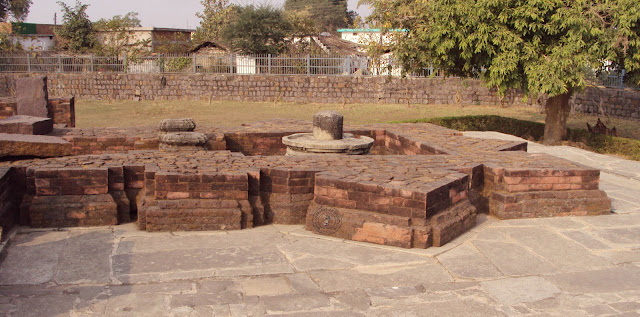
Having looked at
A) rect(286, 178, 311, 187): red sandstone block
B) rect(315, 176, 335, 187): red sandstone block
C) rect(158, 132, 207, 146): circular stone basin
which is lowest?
rect(286, 178, 311, 187): red sandstone block

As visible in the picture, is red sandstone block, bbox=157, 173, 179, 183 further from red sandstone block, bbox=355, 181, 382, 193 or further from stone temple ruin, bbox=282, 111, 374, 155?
stone temple ruin, bbox=282, 111, 374, 155

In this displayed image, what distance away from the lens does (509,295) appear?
3.94 meters

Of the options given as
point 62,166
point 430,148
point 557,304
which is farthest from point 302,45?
point 557,304

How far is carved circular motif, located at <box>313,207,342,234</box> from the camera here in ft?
16.5

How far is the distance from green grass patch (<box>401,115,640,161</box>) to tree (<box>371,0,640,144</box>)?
4.00 ft

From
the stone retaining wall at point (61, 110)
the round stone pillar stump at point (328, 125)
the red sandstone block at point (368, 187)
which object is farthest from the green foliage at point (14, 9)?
the red sandstone block at point (368, 187)

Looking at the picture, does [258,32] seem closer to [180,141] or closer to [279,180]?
[180,141]

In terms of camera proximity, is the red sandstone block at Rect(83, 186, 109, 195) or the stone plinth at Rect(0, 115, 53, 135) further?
the stone plinth at Rect(0, 115, 53, 135)

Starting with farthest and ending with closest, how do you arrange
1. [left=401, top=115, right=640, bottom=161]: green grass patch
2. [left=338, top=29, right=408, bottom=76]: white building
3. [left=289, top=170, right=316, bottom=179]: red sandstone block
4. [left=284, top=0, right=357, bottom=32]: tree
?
[left=284, top=0, right=357, bottom=32]: tree → [left=338, top=29, right=408, bottom=76]: white building → [left=401, top=115, right=640, bottom=161]: green grass patch → [left=289, top=170, right=316, bottom=179]: red sandstone block

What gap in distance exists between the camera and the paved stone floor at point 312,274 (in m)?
3.70

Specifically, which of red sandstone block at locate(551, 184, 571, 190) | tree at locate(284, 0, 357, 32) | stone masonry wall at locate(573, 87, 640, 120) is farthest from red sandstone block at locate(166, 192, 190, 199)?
tree at locate(284, 0, 357, 32)

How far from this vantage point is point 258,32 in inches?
Result: 1054

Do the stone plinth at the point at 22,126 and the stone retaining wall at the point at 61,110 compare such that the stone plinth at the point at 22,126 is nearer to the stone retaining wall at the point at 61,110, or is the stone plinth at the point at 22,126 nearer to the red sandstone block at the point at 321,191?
the stone retaining wall at the point at 61,110

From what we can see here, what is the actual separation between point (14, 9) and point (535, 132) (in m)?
44.0
